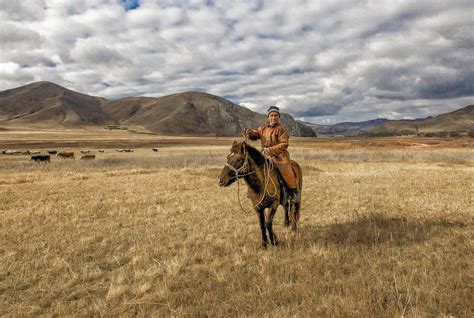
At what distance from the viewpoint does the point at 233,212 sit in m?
12.3

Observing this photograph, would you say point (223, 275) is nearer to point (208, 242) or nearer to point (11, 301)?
point (208, 242)

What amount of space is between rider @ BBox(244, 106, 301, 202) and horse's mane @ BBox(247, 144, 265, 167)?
31cm

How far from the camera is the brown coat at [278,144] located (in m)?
8.30

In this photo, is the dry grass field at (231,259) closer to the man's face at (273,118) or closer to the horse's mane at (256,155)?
the horse's mane at (256,155)

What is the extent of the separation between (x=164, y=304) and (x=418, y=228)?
7245 mm

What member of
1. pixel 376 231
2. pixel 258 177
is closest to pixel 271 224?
pixel 258 177

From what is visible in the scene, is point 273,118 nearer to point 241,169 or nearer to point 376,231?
point 241,169

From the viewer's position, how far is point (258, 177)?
7.83 m

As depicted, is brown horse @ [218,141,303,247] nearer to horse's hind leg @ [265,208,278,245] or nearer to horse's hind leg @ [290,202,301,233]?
horse's hind leg @ [265,208,278,245]

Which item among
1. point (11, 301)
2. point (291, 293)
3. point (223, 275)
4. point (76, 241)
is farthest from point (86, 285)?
point (291, 293)

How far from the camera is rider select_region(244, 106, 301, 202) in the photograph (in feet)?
27.1

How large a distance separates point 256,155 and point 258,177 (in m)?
0.49

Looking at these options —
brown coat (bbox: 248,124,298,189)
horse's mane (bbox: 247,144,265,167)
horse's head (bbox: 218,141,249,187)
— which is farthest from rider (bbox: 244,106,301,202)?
horse's head (bbox: 218,141,249,187)

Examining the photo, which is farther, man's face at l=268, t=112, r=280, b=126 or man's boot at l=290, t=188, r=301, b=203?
man's boot at l=290, t=188, r=301, b=203
